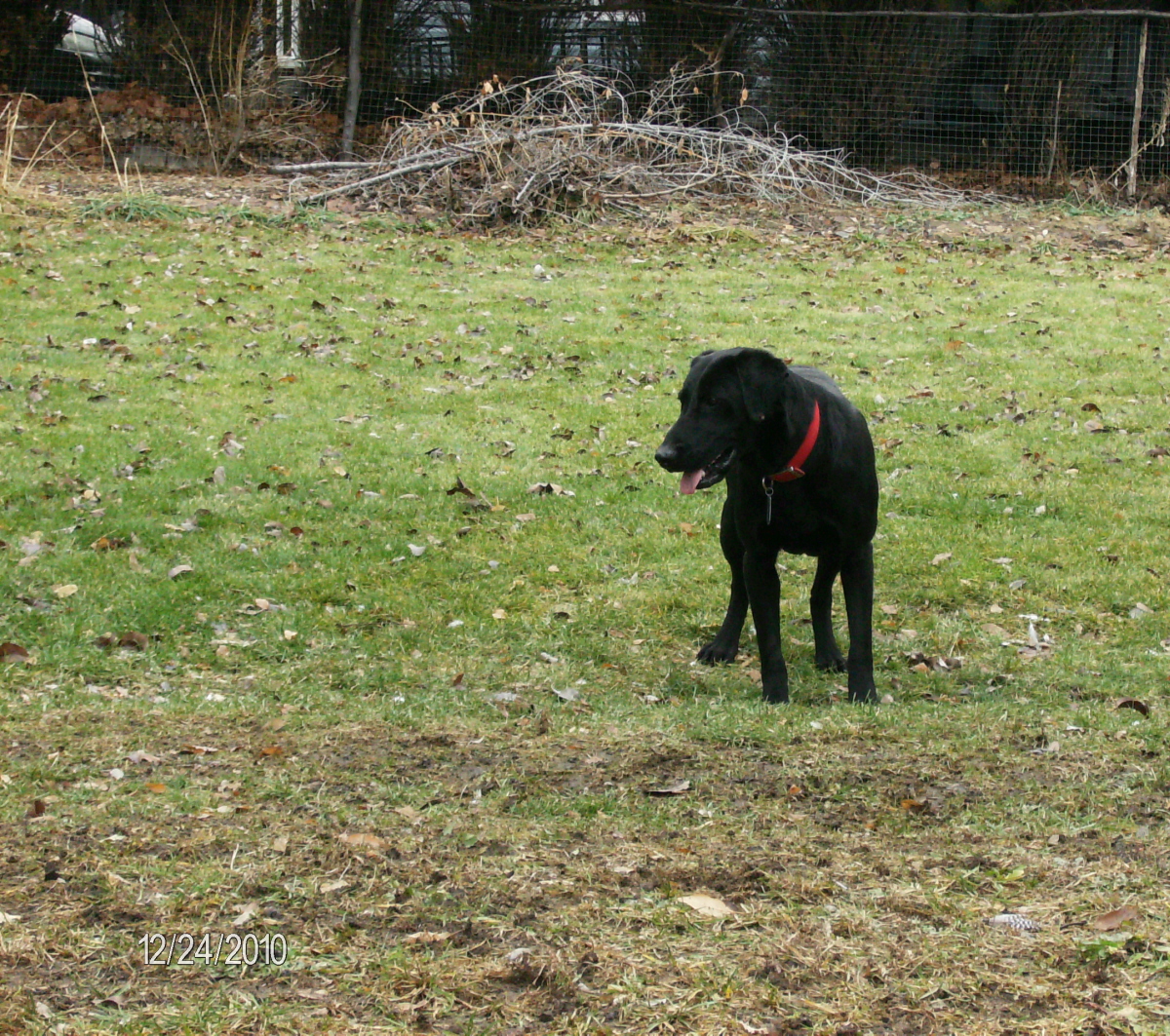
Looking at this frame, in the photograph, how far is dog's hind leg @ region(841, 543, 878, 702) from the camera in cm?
532

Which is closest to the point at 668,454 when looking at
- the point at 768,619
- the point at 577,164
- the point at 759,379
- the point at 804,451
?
the point at 759,379

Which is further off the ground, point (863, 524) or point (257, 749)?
point (863, 524)

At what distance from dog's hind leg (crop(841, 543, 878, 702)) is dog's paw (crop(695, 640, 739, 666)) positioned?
76 cm

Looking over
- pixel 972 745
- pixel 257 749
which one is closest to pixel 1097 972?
pixel 972 745

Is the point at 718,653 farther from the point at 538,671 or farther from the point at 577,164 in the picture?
the point at 577,164

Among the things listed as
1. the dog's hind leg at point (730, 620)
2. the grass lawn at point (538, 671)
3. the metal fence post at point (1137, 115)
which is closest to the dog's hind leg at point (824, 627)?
the grass lawn at point (538, 671)

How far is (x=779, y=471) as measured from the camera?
5.02 m

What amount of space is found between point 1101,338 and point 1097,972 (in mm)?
9677

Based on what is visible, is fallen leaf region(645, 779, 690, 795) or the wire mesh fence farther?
the wire mesh fence

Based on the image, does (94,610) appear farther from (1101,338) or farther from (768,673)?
(1101,338)

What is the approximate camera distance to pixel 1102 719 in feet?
16.3

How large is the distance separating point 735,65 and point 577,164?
4166mm
